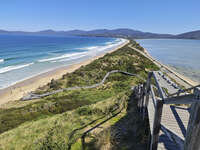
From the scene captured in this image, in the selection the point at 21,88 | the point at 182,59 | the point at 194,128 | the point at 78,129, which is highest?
the point at 194,128

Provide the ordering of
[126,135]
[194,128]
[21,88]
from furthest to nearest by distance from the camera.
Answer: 1. [21,88]
2. [126,135]
3. [194,128]

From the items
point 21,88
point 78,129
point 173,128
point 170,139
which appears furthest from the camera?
point 21,88

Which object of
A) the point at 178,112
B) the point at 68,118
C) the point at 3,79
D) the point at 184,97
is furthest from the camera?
the point at 3,79

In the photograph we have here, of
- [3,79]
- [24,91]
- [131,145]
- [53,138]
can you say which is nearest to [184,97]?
[131,145]

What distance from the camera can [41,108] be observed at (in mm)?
9250

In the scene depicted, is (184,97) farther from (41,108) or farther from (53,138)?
(41,108)

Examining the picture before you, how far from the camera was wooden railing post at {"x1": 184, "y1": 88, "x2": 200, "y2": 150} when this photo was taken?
204 centimetres

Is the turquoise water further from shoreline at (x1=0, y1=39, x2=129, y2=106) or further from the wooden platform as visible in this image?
shoreline at (x1=0, y1=39, x2=129, y2=106)

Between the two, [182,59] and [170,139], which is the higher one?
[170,139]

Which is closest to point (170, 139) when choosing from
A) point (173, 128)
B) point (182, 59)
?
point (173, 128)

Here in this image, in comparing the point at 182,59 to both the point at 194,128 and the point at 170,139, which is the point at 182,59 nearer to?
the point at 170,139

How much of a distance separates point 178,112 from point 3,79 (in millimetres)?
25005

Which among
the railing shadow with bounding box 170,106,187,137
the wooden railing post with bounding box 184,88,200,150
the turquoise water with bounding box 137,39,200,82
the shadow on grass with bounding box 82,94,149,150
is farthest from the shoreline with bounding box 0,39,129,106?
the turquoise water with bounding box 137,39,200,82

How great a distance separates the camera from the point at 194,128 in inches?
82.4
